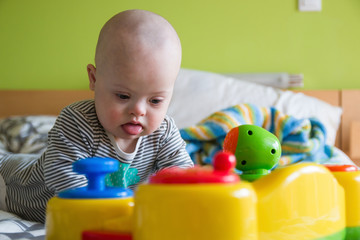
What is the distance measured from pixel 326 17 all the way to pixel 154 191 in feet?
6.85

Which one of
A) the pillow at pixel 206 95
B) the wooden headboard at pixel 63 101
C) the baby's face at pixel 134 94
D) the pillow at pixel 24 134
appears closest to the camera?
the baby's face at pixel 134 94

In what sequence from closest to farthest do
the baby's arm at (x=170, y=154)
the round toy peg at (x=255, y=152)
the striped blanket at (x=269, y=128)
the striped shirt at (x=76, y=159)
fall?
the round toy peg at (x=255, y=152)
the striped shirt at (x=76, y=159)
the baby's arm at (x=170, y=154)
the striped blanket at (x=269, y=128)

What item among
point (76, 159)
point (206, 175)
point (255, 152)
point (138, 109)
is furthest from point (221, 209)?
point (76, 159)

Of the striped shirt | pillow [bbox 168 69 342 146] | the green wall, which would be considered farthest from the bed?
the striped shirt

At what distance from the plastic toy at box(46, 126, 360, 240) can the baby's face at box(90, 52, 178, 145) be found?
0.32m

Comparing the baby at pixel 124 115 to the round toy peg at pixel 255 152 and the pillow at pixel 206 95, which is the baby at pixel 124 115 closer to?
the round toy peg at pixel 255 152

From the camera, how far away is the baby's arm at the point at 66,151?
0.91m

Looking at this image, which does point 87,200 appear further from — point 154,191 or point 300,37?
point 300,37

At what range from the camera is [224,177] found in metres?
0.49

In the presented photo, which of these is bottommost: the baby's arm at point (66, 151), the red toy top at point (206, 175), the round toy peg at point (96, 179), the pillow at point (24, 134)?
the pillow at point (24, 134)

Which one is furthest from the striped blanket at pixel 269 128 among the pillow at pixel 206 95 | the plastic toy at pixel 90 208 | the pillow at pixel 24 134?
the plastic toy at pixel 90 208

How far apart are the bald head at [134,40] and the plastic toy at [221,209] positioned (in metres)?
0.35

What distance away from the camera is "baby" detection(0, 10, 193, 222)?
848 millimetres

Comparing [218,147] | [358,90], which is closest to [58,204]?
[218,147]
